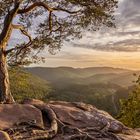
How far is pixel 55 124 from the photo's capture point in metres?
17.4

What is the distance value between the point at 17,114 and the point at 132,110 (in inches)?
1519

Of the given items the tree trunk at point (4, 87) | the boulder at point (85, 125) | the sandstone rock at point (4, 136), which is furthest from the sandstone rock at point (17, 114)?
the tree trunk at point (4, 87)

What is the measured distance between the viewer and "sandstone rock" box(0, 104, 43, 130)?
16391mm

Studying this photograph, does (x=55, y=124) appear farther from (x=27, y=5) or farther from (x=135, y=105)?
(x=135, y=105)

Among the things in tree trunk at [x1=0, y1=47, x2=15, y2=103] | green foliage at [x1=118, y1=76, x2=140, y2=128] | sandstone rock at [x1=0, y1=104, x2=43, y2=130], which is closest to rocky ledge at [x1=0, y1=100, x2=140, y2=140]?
sandstone rock at [x1=0, y1=104, x2=43, y2=130]

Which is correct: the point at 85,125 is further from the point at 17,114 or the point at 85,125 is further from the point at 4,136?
the point at 4,136

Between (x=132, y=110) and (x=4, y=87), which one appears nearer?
(x=4, y=87)

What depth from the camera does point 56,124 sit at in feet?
57.4

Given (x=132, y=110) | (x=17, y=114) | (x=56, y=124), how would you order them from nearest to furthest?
(x=17, y=114)
(x=56, y=124)
(x=132, y=110)

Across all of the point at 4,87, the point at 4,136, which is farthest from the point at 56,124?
the point at 4,87

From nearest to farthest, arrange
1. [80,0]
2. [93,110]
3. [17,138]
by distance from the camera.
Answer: [17,138], [93,110], [80,0]

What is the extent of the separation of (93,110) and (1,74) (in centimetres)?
694

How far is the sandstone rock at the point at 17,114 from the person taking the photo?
645 inches

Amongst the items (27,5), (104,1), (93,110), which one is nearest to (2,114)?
(93,110)
